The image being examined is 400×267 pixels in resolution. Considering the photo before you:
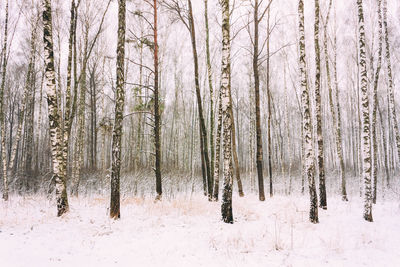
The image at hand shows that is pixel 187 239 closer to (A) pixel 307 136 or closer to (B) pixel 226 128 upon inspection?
(B) pixel 226 128

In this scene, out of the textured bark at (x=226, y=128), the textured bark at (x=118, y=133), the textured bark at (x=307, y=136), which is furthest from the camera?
the textured bark at (x=307, y=136)

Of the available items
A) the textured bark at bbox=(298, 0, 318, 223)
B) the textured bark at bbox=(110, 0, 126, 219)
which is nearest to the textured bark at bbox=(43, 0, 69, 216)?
the textured bark at bbox=(110, 0, 126, 219)

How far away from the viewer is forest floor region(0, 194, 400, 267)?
4169mm

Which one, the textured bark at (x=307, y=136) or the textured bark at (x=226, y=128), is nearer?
the textured bark at (x=226, y=128)

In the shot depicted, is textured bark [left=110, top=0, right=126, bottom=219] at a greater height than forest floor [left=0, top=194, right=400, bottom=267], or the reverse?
textured bark [left=110, top=0, right=126, bottom=219]

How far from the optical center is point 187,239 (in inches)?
210

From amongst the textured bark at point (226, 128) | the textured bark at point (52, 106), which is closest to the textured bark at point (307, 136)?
the textured bark at point (226, 128)

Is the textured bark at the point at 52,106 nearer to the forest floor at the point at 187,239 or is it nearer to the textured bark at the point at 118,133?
the forest floor at the point at 187,239

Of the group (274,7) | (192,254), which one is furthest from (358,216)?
(274,7)

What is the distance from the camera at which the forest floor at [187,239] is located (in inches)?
164

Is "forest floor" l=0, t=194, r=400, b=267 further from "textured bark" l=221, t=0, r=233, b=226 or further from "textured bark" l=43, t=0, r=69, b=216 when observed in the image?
"textured bark" l=43, t=0, r=69, b=216

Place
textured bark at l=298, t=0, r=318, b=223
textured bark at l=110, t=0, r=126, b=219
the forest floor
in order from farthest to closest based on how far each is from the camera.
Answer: textured bark at l=298, t=0, r=318, b=223, textured bark at l=110, t=0, r=126, b=219, the forest floor

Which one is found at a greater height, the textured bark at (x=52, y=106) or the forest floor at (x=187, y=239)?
the textured bark at (x=52, y=106)

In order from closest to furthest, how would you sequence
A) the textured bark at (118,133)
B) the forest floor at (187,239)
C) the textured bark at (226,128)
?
1. the forest floor at (187,239)
2. the textured bark at (226,128)
3. the textured bark at (118,133)
